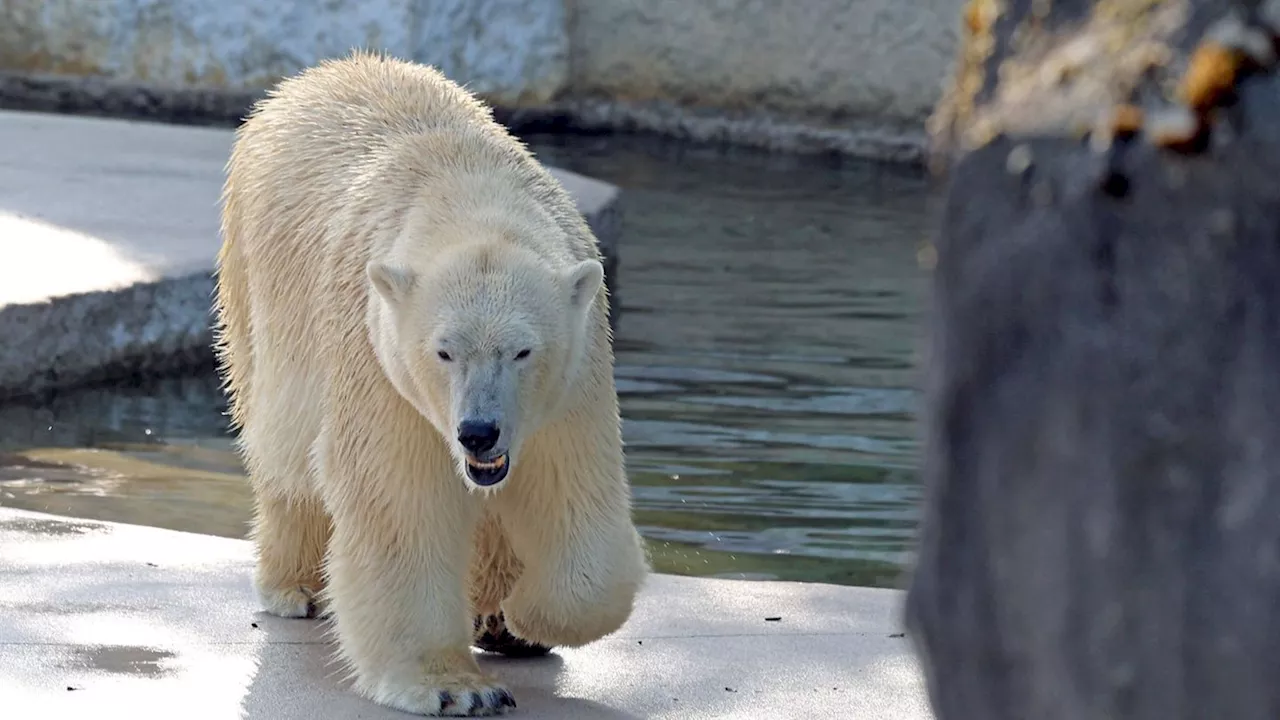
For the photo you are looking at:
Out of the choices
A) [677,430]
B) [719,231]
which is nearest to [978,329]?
[677,430]

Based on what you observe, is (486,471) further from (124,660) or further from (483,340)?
(124,660)

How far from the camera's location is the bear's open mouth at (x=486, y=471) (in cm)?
329

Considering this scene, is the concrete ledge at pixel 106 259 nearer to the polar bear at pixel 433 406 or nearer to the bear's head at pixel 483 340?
the polar bear at pixel 433 406

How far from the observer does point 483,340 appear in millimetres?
3387

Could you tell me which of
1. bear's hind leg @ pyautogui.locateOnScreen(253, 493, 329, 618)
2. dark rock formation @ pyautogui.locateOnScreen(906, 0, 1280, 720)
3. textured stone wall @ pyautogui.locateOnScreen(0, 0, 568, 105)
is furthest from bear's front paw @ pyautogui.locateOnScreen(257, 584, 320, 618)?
textured stone wall @ pyautogui.locateOnScreen(0, 0, 568, 105)

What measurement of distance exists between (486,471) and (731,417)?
153 inches

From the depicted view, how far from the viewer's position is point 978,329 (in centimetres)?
155

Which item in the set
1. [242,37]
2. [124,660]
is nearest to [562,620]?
[124,660]

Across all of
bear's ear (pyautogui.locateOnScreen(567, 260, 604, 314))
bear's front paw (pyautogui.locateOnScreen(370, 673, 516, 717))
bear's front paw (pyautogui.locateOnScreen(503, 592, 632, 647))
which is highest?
bear's ear (pyautogui.locateOnScreen(567, 260, 604, 314))

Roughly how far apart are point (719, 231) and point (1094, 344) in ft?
30.7

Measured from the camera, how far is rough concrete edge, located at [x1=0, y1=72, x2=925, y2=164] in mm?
13562

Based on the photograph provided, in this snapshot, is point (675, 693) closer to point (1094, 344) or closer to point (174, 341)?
point (1094, 344)

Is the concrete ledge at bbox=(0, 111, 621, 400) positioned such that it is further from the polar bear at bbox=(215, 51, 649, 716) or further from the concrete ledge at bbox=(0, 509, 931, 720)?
the polar bear at bbox=(215, 51, 649, 716)

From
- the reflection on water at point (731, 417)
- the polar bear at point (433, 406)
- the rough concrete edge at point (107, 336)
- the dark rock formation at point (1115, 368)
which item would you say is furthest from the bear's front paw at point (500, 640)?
the rough concrete edge at point (107, 336)
